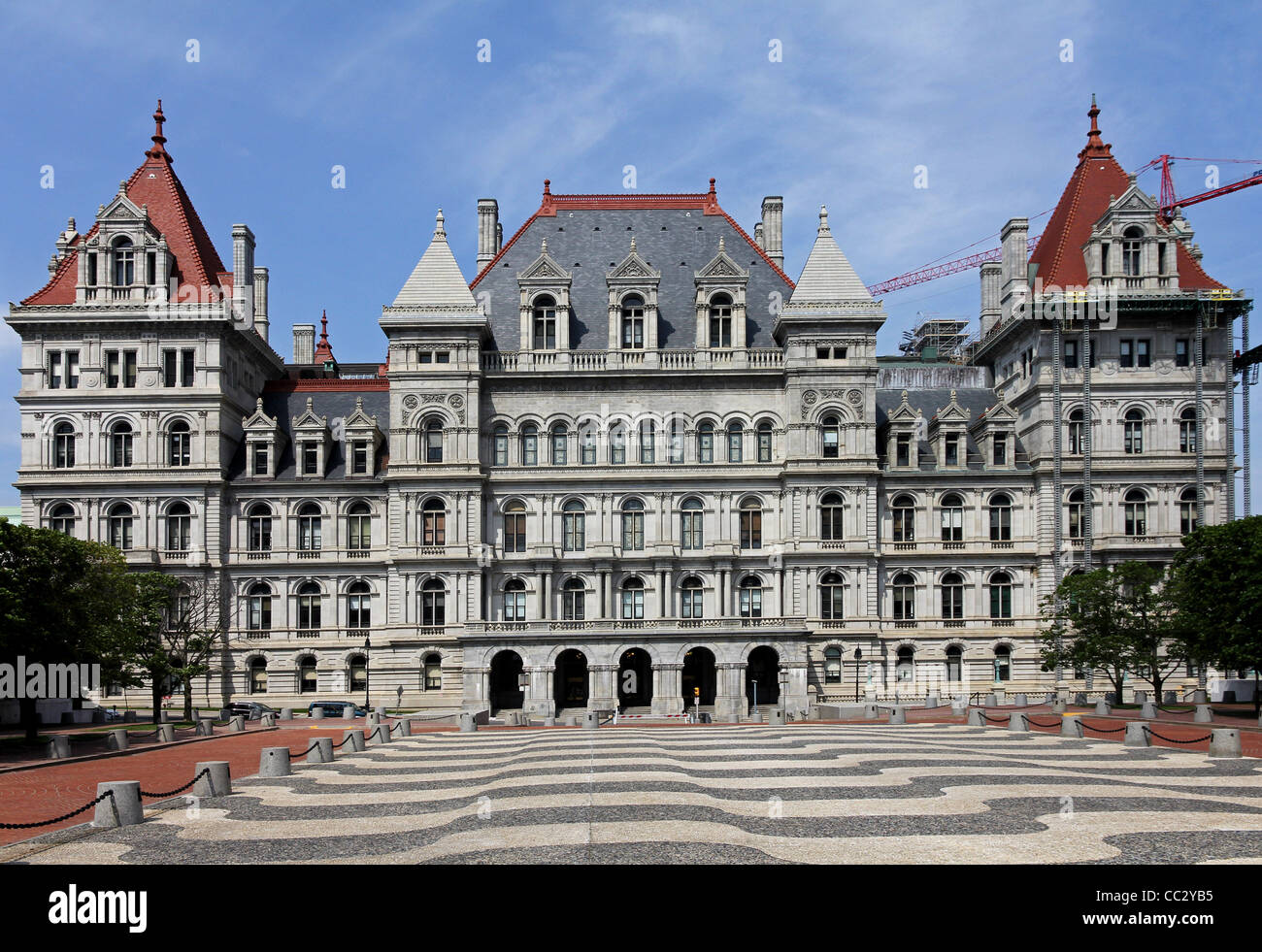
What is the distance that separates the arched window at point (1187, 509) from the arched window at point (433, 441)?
45.8m

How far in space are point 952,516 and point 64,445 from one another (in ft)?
182

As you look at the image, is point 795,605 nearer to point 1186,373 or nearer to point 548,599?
point 548,599

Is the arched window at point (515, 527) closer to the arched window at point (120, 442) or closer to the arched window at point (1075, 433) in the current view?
the arched window at point (120, 442)

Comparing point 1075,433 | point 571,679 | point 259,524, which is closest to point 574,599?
point 571,679

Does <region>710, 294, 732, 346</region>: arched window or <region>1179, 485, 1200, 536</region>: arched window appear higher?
<region>710, 294, 732, 346</region>: arched window

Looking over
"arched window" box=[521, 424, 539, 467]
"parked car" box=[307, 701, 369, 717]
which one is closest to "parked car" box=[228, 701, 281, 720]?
"parked car" box=[307, 701, 369, 717]

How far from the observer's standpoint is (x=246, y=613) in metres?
68.5

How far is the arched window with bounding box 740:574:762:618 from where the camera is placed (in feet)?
226

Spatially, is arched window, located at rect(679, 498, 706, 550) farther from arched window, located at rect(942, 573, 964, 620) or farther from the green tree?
the green tree

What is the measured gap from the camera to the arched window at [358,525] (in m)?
A: 69.6

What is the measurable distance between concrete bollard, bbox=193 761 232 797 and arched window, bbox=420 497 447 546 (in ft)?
137

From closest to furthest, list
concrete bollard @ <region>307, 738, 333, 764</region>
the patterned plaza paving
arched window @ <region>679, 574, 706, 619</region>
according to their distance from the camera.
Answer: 1. the patterned plaza paving
2. concrete bollard @ <region>307, 738, 333, 764</region>
3. arched window @ <region>679, 574, 706, 619</region>

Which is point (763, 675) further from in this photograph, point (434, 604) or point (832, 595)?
point (434, 604)

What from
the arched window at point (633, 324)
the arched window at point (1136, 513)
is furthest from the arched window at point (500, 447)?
the arched window at point (1136, 513)
